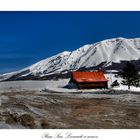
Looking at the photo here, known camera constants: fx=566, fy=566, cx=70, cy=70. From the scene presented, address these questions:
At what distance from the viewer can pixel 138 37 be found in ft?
26.8

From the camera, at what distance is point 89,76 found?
8320mm

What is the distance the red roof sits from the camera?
327 inches

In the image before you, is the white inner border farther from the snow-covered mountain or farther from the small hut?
the small hut

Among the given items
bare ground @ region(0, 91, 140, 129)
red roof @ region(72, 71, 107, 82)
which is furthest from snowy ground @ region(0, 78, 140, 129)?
red roof @ region(72, 71, 107, 82)

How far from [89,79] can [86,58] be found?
1.02 ft

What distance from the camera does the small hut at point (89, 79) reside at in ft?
27.3

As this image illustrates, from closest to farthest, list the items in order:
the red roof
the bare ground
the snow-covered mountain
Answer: the bare ground, the snow-covered mountain, the red roof

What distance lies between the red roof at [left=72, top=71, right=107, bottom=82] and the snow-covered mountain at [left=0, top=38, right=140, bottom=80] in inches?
3.7

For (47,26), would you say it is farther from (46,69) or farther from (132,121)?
(132,121)
